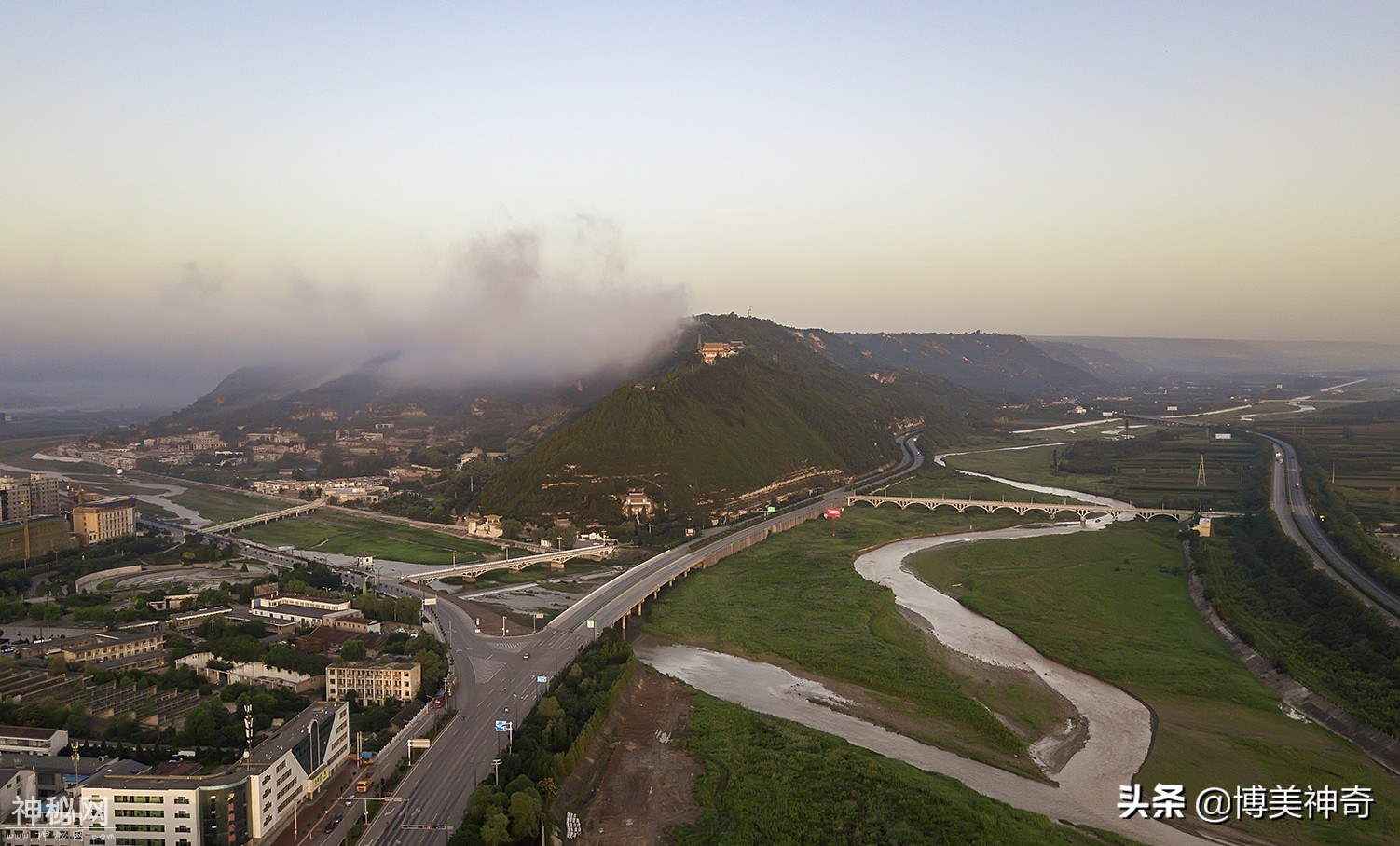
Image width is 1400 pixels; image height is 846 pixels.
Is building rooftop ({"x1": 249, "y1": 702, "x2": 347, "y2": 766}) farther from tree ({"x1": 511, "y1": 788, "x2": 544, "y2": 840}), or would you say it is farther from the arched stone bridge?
the arched stone bridge

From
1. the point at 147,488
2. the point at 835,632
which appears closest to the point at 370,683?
A: the point at 835,632

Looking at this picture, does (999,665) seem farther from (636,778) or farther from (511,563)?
(511,563)

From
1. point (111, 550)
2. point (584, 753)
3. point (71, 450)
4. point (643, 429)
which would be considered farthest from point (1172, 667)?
point (71, 450)

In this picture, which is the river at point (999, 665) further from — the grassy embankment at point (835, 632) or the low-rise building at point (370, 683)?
the low-rise building at point (370, 683)

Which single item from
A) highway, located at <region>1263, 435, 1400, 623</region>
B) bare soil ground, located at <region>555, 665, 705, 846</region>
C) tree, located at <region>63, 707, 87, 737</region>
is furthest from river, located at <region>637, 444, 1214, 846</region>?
tree, located at <region>63, 707, 87, 737</region>

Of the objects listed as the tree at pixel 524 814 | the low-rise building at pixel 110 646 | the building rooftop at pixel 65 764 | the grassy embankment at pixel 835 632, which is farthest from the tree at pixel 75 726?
the grassy embankment at pixel 835 632

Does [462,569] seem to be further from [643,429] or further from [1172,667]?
[1172,667]

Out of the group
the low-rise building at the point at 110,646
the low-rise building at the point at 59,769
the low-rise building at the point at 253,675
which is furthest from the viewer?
the low-rise building at the point at 110,646
